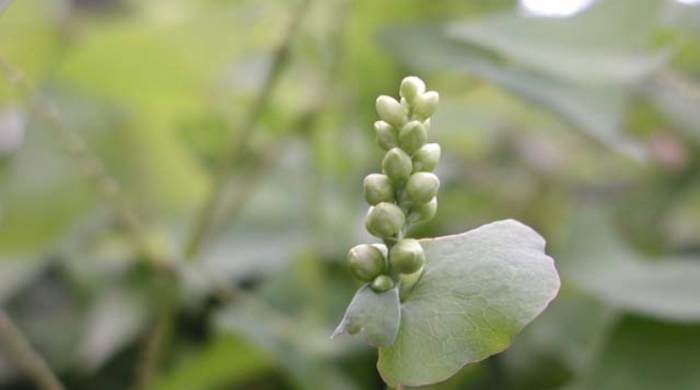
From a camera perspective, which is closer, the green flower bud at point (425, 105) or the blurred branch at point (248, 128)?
the green flower bud at point (425, 105)

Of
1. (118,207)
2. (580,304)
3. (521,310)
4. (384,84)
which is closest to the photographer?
(521,310)

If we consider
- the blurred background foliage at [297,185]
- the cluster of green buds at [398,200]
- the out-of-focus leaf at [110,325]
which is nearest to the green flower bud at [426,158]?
the cluster of green buds at [398,200]

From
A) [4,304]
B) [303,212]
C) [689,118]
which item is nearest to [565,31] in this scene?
[689,118]

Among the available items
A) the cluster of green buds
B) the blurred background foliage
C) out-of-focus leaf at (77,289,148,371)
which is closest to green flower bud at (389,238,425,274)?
the cluster of green buds

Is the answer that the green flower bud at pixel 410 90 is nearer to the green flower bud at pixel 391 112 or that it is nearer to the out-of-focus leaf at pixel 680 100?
the green flower bud at pixel 391 112

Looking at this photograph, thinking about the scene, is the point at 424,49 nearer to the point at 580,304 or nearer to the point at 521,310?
the point at 580,304

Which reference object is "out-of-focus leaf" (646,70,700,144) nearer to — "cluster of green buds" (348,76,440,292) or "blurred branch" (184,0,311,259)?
"blurred branch" (184,0,311,259)

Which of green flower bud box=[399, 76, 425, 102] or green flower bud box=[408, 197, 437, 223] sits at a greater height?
green flower bud box=[399, 76, 425, 102]
